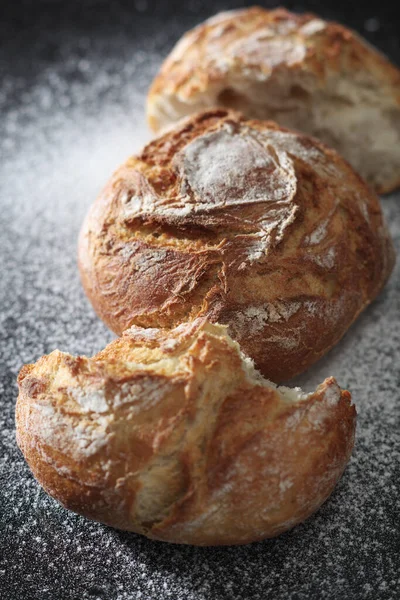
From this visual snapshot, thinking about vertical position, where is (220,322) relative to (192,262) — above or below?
below

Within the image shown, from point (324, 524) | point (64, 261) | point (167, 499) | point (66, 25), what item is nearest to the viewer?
point (167, 499)

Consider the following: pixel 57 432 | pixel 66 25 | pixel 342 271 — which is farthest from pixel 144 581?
pixel 66 25

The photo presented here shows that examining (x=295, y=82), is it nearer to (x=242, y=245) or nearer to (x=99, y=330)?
(x=242, y=245)

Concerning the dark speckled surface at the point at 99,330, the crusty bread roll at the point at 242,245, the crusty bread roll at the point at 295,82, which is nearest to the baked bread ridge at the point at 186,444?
the dark speckled surface at the point at 99,330

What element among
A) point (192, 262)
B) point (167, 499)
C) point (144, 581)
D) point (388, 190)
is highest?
point (192, 262)

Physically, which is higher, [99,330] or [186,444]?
[186,444]

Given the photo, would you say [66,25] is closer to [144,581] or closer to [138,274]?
[138,274]

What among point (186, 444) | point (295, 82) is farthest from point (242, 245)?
point (295, 82)
